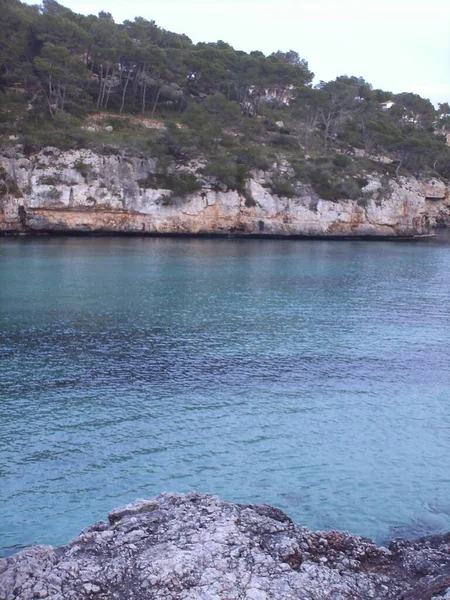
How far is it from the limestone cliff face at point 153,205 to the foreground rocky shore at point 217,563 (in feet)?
162

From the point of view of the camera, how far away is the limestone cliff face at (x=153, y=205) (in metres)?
53.7

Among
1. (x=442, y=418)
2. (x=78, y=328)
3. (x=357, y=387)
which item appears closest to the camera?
(x=442, y=418)

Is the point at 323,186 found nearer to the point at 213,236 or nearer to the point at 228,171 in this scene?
the point at 228,171

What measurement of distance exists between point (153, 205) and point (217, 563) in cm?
5287

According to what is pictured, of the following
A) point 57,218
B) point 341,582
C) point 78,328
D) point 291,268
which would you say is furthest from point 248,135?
point 341,582

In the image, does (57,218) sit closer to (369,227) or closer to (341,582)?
(369,227)

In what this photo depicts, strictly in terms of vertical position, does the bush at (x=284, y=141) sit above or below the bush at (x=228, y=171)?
above

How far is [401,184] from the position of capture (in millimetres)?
69875

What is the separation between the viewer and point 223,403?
48.2 ft

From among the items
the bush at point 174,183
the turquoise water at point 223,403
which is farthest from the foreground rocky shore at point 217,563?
the bush at point 174,183

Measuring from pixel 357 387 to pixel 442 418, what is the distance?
254cm

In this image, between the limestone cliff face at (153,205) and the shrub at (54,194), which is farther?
the limestone cliff face at (153,205)

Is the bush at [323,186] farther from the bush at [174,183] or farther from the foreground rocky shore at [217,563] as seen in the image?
the foreground rocky shore at [217,563]

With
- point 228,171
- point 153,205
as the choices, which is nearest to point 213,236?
point 228,171
